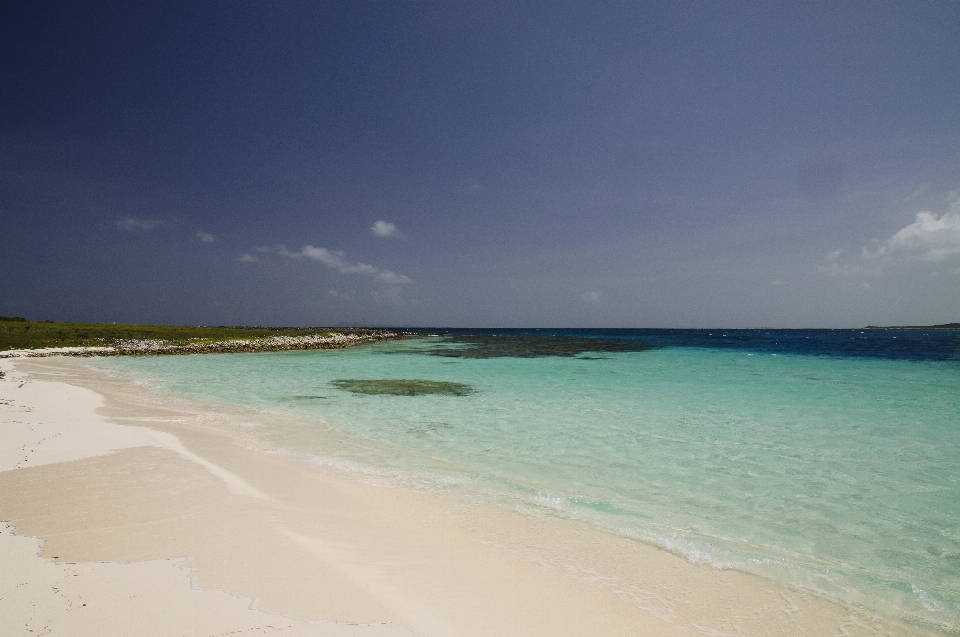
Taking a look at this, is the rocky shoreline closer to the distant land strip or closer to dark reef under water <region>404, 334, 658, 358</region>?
the distant land strip

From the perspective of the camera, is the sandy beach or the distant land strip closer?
the sandy beach

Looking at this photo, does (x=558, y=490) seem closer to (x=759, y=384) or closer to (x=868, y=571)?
(x=868, y=571)

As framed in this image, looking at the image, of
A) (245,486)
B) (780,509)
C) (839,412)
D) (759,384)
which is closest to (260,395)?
(245,486)

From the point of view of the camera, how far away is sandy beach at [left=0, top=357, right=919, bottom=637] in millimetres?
3225

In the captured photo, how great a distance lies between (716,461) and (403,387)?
41.3 ft

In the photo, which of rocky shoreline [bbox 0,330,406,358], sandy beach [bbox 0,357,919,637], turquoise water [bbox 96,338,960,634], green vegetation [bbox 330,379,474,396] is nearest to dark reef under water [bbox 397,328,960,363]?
rocky shoreline [bbox 0,330,406,358]

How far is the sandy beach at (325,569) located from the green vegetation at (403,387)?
990 centimetres

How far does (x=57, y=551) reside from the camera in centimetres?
398

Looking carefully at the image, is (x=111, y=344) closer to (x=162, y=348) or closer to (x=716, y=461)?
(x=162, y=348)

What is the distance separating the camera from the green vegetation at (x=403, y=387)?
1659 centimetres

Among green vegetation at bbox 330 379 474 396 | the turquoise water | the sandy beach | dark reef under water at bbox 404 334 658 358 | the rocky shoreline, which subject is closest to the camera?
the sandy beach

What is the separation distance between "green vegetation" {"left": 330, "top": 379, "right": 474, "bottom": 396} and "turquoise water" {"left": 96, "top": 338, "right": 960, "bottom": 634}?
1000 millimetres

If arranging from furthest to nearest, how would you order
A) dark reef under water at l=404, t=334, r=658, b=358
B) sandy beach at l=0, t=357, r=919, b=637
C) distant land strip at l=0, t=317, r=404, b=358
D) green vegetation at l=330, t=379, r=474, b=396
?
1. dark reef under water at l=404, t=334, r=658, b=358
2. distant land strip at l=0, t=317, r=404, b=358
3. green vegetation at l=330, t=379, r=474, b=396
4. sandy beach at l=0, t=357, r=919, b=637

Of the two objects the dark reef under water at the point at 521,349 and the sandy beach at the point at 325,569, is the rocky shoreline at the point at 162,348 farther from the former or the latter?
the sandy beach at the point at 325,569
